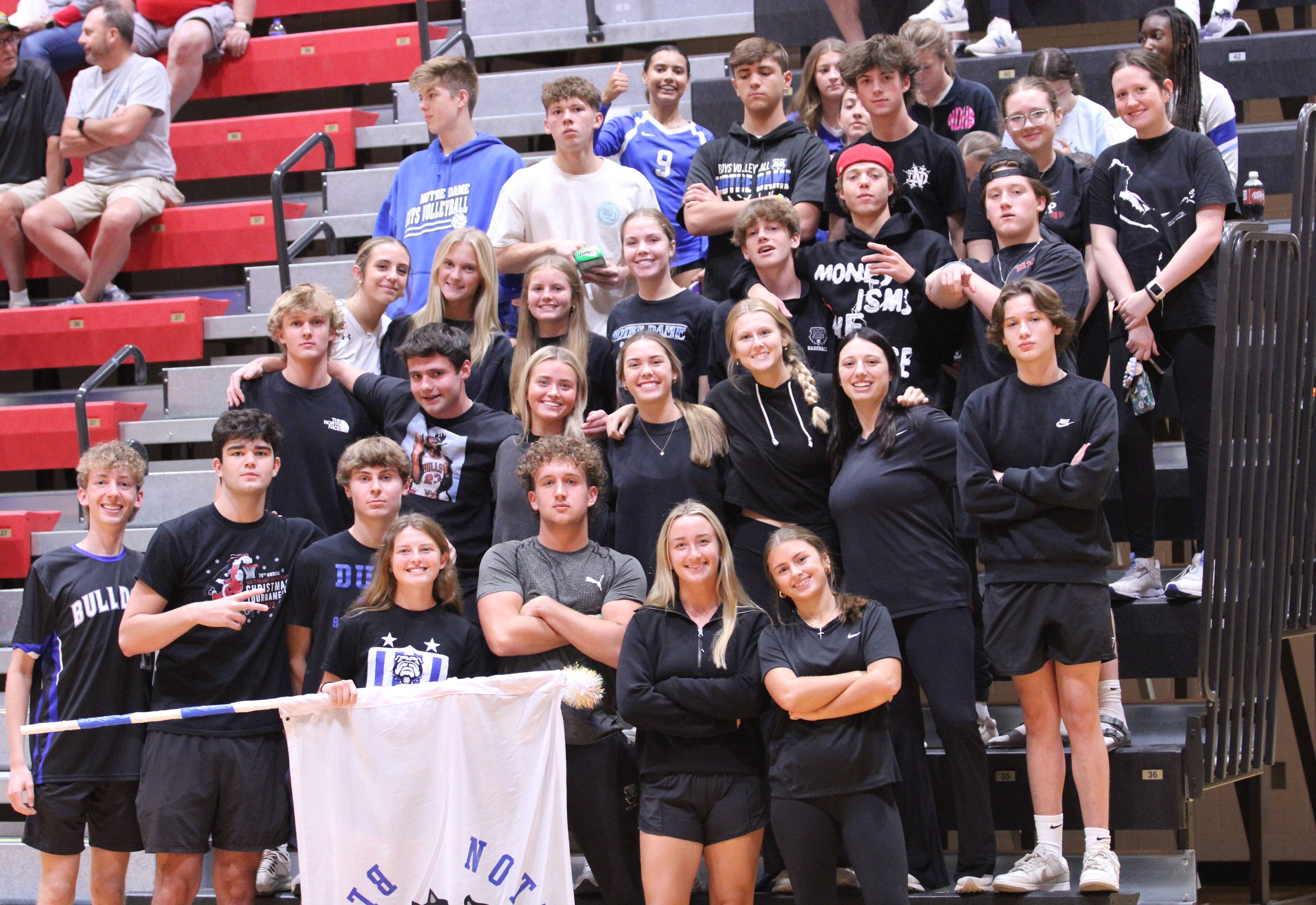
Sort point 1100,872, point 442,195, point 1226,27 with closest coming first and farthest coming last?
point 1100,872, point 442,195, point 1226,27

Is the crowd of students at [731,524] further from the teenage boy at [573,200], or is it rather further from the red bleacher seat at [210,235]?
the red bleacher seat at [210,235]

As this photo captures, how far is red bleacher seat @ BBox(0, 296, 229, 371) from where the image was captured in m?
7.25

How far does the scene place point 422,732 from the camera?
405cm

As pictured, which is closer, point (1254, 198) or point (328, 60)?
point (1254, 198)

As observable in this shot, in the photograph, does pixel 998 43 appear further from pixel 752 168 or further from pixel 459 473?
pixel 459 473

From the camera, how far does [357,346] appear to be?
5.36 metres

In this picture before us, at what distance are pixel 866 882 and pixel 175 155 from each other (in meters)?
6.55

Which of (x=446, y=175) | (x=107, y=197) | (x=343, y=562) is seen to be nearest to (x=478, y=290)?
(x=446, y=175)

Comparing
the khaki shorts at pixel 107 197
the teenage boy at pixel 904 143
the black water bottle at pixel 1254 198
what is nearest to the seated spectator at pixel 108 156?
the khaki shorts at pixel 107 197

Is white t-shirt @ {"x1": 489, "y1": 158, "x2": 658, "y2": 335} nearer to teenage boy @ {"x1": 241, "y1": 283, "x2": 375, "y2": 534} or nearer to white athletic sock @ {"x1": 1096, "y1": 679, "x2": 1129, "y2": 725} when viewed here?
teenage boy @ {"x1": 241, "y1": 283, "x2": 375, "y2": 534}

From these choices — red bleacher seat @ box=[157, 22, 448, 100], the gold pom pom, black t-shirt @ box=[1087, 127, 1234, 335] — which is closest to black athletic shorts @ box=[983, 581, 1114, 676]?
the gold pom pom

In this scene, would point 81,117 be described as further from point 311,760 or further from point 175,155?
point 311,760

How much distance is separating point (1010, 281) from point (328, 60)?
18.3ft

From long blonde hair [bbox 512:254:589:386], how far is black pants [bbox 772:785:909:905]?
189 cm
